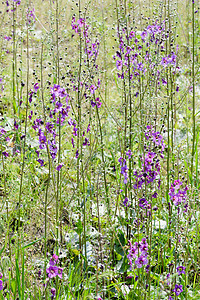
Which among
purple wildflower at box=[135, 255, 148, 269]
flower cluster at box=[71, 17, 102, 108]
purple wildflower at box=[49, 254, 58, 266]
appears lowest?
purple wildflower at box=[135, 255, 148, 269]

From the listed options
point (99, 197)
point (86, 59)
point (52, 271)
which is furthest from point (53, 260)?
point (86, 59)

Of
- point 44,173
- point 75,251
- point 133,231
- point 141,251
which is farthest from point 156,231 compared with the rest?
point 44,173

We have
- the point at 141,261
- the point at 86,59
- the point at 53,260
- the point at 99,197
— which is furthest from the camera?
the point at 99,197

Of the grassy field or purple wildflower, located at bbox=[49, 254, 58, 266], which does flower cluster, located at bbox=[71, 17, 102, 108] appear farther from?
purple wildflower, located at bbox=[49, 254, 58, 266]

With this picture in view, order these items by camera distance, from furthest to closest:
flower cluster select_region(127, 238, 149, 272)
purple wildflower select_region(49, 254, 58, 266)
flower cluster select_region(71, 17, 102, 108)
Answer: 1. flower cluster select_region(71, 17, 102, 108)
2. flower cluster select_region(127, 238, 149, 272)
3. purple wildflower select_region(49, 254, 58, 266)

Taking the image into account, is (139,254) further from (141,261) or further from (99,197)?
(99,197)

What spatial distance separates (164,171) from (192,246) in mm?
1419

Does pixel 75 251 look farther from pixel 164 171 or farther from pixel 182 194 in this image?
pixel 164 171

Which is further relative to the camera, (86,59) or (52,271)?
(86,59)

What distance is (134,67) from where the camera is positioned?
9.59ft

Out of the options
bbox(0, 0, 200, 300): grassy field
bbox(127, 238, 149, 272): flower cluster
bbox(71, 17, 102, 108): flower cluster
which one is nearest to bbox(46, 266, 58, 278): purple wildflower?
bbox(0, 0, 200, 300): grassy field

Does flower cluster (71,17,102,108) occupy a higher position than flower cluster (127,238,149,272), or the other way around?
flower cluster (71,17,102,108)

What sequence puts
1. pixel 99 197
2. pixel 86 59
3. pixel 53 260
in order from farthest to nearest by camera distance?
pixel 99 197
pixel 86 59
pixel 53 260

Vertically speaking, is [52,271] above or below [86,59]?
below
